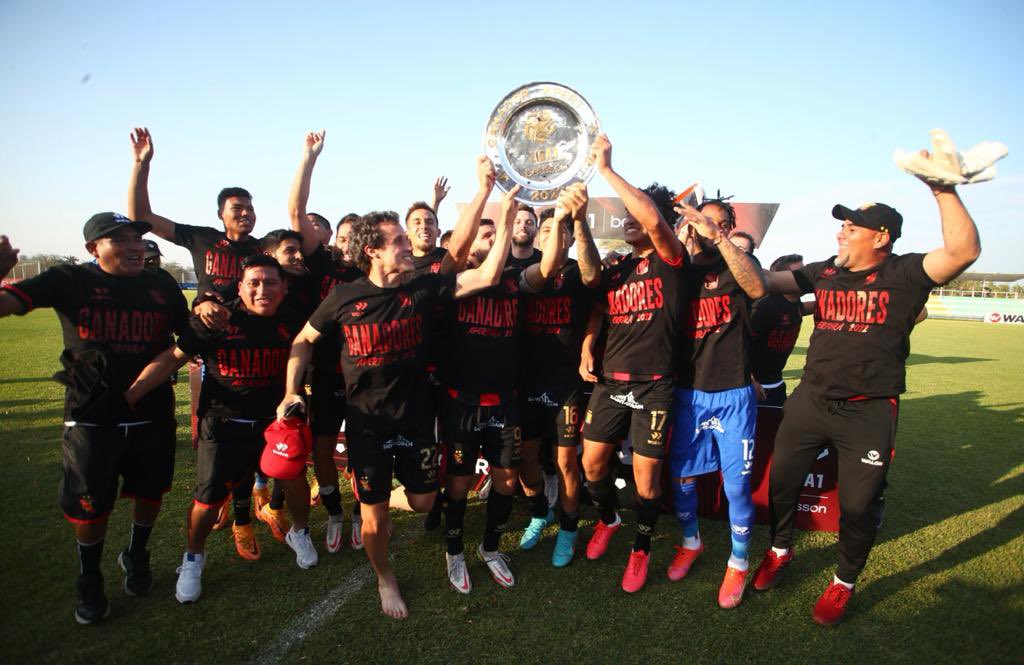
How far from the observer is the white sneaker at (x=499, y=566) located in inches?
144

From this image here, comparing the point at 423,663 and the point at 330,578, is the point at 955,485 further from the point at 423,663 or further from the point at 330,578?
the point at 330,578

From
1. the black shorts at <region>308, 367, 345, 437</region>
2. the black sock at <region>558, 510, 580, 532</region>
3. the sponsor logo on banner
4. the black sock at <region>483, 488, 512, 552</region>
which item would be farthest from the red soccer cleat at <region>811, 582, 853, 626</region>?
the sponsor logo on banner

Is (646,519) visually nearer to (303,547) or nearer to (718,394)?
(718,394)

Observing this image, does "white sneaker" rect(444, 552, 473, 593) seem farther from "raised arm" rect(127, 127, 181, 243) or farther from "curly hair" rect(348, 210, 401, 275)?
"raised arm" rect(127, 127, 181, 243)

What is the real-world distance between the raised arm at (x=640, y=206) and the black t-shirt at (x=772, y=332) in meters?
2.21

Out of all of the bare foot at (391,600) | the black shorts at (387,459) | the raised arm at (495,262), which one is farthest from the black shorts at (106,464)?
the raised arm at (495,262)

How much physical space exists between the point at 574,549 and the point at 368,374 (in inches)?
86.9

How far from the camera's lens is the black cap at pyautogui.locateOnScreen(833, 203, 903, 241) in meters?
3.27

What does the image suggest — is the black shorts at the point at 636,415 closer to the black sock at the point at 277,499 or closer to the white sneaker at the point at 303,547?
the white sneaker at the point at 303,547

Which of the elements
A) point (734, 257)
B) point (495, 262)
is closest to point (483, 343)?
point (495, 262)

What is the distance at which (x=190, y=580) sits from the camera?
11.1ft

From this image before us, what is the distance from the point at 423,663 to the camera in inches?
111

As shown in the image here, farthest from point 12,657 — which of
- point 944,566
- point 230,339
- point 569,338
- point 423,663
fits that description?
point 944,566

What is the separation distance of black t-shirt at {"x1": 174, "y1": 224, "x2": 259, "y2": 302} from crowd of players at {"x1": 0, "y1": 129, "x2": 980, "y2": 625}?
0.36m
